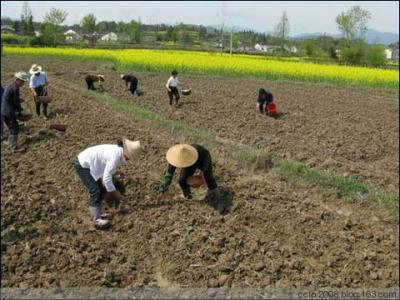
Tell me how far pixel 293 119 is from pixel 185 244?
811 centimetres

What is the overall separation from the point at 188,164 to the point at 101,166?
106 cm

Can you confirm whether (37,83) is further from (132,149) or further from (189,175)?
(132,149)

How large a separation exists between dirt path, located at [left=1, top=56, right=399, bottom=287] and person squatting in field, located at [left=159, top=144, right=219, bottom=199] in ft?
0.74

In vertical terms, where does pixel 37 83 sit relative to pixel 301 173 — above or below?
above

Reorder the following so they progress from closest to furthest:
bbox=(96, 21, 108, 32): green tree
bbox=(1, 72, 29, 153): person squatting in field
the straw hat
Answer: the straw hat, bbox=(1, 72, 29, 153): person squatting in field, bbox=(96, 21, 108, 32): green tree

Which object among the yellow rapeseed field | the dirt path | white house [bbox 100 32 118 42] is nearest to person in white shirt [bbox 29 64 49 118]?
the dirt path

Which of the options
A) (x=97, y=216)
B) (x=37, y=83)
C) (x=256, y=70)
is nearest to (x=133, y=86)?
(x=37, y=83)

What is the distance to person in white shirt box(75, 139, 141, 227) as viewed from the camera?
5.31m

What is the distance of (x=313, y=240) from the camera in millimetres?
5566

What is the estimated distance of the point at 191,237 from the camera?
5.54m

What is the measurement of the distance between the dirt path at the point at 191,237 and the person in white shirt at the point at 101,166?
1.18 feet

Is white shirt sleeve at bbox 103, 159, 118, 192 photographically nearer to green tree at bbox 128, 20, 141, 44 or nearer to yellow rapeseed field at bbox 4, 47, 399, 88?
yellow rapeseed field at bbox 4, 47, 399, 88

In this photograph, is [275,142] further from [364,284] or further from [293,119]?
[364,284]

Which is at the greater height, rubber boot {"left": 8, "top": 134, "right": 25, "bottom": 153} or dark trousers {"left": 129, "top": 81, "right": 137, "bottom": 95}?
dark trousers {"left": 129, "top": 81, "right": 137, "bottom": 95}
